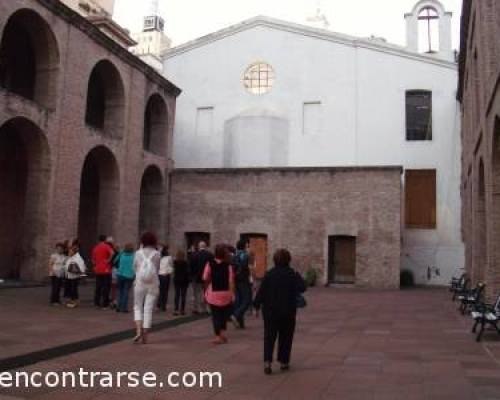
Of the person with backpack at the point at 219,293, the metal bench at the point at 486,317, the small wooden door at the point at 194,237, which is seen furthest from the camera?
the small wooden door at the point at 194,237

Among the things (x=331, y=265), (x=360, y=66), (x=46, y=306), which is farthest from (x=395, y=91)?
(x=46, y=306)

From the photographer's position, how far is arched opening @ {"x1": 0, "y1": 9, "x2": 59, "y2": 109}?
17.8 m

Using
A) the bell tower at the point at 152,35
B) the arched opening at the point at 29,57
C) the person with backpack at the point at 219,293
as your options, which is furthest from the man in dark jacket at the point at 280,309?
the bell tower at the point at 152,35

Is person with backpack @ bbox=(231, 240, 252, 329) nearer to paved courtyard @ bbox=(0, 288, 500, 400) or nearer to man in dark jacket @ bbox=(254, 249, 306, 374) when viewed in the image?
paved courtyard @ bbox=(0, 288, 500, 400)

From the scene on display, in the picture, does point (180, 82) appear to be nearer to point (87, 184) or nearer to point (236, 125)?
point (236, 125)

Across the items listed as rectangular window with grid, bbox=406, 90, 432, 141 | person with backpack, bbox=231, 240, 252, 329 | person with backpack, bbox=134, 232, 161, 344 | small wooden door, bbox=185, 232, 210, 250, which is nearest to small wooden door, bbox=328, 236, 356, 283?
small wooden door, bbox=185, 232, 210, 250

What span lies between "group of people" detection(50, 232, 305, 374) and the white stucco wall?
713 inches

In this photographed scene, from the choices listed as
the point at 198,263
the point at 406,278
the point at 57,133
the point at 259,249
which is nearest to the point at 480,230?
the point at 198,263

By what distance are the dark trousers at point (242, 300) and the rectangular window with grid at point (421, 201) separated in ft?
61.3

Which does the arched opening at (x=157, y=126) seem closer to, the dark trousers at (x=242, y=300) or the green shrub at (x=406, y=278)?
the green shrub at (x=406, y=278)

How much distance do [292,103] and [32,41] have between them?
16200mm

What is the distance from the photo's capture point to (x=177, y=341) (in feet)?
30.9

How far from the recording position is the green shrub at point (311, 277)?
78.3ft

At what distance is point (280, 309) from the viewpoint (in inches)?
278
